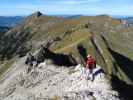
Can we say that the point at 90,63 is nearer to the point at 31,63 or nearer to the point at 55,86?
the point at 55,86

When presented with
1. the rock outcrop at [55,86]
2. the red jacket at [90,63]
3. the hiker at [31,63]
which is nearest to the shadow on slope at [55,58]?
the hiker at [31,63]

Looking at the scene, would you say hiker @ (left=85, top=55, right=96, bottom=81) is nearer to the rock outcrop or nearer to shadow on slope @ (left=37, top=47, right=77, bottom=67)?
the rock outcrop

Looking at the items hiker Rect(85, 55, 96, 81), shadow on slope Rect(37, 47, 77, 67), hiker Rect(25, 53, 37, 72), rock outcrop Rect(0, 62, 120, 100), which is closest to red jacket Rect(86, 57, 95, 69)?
hiker Rect(85, 55, 96, 81)

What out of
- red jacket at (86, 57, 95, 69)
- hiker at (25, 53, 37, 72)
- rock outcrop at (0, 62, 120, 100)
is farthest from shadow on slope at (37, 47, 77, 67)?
red jacket at (86, 57, 95, 69)

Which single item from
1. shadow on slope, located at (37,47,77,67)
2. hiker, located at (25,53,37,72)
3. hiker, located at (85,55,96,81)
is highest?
hiker, located at (85,55,96,81)

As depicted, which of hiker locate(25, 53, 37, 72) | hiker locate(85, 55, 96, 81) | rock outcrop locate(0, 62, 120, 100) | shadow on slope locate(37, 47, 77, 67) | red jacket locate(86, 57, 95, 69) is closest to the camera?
rock outcrop locate(0, 62, 120, 100)

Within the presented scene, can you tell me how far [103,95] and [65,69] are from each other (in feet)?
39.1

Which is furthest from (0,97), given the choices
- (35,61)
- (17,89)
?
(35,61)

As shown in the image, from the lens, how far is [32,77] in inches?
2194

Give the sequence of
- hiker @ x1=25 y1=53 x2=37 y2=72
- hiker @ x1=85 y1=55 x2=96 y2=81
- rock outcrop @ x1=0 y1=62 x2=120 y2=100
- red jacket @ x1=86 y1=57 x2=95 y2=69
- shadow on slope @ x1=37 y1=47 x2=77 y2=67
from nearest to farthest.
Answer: rock outcrop @ x1=0 y1=62 x2=120 y2=100 < hiker @ x1=85 y1=55 x2=96 y2=81 < red jacket @ x1=86 y1=57 x2=95 y2=69 < hiker @ x1=25 y1=53 x2=37 y2=72 < shadow on slope @ x1=37 y1=47 x2=77 y2=67

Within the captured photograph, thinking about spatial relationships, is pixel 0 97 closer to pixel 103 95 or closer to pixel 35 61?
pixel 35 61

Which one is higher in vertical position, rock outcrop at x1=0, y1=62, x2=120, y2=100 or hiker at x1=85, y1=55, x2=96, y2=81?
hiker at x1=85, y1=55, x2=96, y2=81

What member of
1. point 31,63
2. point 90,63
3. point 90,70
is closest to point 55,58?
point 31,63

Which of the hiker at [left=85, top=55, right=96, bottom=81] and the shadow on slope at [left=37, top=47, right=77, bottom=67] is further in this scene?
the shadow on slope at [left=37, top=47, right=77, bottom=67]
